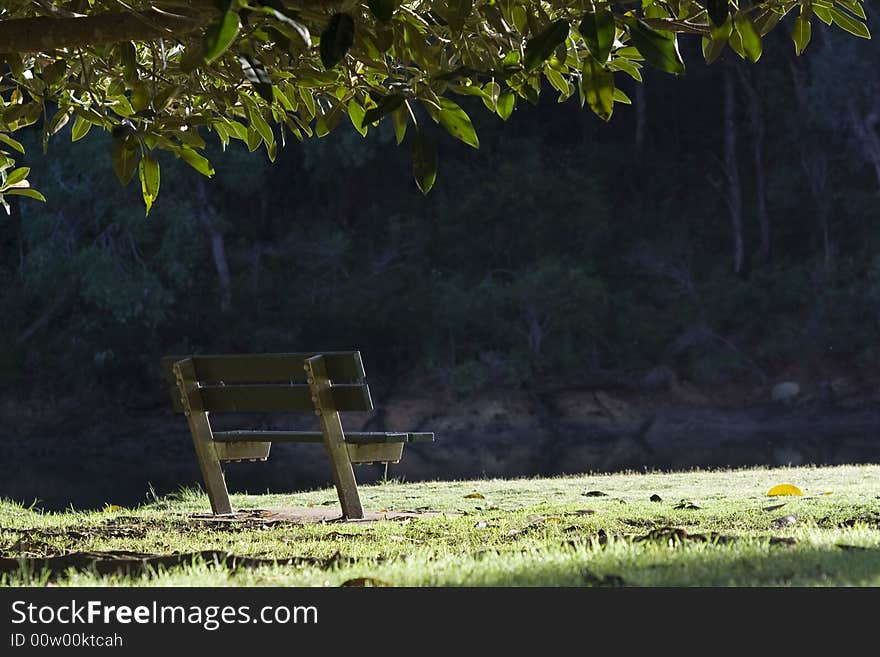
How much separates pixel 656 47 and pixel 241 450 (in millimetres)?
4411

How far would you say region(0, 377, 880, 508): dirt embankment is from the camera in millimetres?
20552

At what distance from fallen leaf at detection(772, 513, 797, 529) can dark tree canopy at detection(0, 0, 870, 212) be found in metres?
1.99

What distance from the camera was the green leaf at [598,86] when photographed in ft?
10.2

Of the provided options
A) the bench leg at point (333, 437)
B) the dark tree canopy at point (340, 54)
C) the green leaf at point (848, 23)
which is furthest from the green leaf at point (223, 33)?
the bench leg at point (333, 437)

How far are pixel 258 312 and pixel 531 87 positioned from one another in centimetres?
2236

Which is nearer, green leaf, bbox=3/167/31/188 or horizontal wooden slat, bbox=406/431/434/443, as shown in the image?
green leaf, bbox=3/167/31/188

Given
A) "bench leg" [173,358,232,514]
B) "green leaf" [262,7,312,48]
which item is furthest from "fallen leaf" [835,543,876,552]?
"bench leg" [173,358,232,514]

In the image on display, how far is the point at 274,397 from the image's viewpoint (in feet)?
21.1

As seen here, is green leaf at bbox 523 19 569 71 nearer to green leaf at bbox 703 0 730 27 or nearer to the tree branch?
green leaf at bbox 703 0 730 27

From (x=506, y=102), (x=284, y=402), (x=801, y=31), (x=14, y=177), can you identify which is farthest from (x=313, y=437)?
(x=801, y=31)

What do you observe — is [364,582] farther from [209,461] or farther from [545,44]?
[209,461]

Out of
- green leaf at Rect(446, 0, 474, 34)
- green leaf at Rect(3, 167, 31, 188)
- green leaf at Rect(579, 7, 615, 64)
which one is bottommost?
green leaf at Rect(579, 7, 615, 64)
